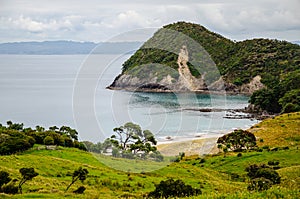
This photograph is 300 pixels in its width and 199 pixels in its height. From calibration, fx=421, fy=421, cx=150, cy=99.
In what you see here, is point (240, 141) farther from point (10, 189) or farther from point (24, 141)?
point (10, 189)

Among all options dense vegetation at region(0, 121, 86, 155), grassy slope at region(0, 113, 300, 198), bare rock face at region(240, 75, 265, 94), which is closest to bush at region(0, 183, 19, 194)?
grassy slope at region(0, 113, 300, 198)

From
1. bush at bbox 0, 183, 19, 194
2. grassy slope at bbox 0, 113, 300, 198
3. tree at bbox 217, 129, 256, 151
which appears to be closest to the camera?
bush at bbox 0, 183, 19, 194

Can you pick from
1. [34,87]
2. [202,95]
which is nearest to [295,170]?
[202,95]

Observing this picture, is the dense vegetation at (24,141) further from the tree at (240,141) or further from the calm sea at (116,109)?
the tree at (240,141)

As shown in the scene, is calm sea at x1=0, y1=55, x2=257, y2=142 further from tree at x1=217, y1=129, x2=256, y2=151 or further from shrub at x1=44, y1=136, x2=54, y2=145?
tree at x1=217, y1=129, x2=256, y2=151

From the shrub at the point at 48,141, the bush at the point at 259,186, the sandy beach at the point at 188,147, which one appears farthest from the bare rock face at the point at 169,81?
the bush at the point at 259,186

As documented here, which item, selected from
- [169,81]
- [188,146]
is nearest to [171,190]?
[188,146]

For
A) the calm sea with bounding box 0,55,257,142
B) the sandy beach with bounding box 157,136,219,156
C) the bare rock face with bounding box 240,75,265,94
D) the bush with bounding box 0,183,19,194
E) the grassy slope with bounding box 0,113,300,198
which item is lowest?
the sandy beach with bounding box 157,136,219,156
